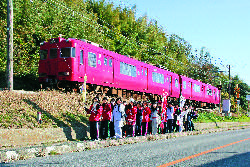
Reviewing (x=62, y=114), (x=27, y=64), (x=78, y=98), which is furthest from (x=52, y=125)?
(x=27, y=64)

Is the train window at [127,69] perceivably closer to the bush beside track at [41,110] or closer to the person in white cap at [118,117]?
the bush beside track at [41,110]

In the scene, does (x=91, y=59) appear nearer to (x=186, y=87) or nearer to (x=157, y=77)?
(x=157, y=77)

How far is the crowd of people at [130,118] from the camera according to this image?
12.1m

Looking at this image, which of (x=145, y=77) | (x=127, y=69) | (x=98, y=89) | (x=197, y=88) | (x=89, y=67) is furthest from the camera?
(x=197, y=88)

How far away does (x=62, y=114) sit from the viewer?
46.2ft

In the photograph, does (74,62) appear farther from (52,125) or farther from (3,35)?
(3,35)

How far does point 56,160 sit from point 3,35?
19741 mm

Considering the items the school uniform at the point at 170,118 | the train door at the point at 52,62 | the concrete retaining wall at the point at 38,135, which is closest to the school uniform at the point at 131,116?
the concrete retaining wall at the point at 38,135

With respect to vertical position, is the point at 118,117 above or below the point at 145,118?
above

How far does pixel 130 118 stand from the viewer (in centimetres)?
1366

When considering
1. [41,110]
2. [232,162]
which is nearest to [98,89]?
[41,110]

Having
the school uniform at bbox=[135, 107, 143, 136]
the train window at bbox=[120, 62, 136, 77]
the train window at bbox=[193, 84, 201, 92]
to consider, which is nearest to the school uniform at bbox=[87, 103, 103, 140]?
the school uniform at bbox=[135, 107, 143, 136]

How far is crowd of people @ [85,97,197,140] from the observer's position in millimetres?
12141

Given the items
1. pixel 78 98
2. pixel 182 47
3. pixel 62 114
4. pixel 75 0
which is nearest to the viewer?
pixel 62 114
